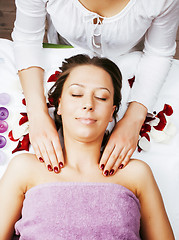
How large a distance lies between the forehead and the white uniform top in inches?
7.5

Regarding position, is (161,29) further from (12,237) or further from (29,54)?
(12,237)

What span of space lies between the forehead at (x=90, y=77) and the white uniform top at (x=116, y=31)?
19cm

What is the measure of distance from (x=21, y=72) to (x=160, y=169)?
2.61 ft

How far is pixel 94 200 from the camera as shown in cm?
114

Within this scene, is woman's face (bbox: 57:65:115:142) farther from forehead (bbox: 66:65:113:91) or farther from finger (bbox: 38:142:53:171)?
finger (bbox: 38:142:53:171)

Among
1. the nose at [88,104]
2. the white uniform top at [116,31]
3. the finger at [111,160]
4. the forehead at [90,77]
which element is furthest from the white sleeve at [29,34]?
the finger at [111,160]

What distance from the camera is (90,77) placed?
4.16ft

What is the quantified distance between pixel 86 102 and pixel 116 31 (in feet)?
1.28

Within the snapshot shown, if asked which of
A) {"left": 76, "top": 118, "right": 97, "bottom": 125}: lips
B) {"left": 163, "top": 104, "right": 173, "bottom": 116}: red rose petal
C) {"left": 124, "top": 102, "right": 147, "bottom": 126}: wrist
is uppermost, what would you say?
{"left": 76, "top": 118, "right": 97, "bottom": 125}: lips

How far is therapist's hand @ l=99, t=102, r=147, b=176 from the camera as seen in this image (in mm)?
1261

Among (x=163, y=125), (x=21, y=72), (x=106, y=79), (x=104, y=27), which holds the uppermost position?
(x=104, y=27)

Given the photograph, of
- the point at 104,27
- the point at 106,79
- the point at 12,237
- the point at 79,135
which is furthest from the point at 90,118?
the point at 12,237

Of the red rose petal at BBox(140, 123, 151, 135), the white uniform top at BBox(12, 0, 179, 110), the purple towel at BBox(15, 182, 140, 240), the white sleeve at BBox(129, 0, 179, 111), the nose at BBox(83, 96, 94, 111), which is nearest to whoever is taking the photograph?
the purple towel at BBox(15, 182, 140, 240)

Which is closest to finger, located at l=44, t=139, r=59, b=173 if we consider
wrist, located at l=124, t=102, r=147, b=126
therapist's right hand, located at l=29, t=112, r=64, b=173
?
therapist's right hand, located at l=29, t=112, r=64, b=173
